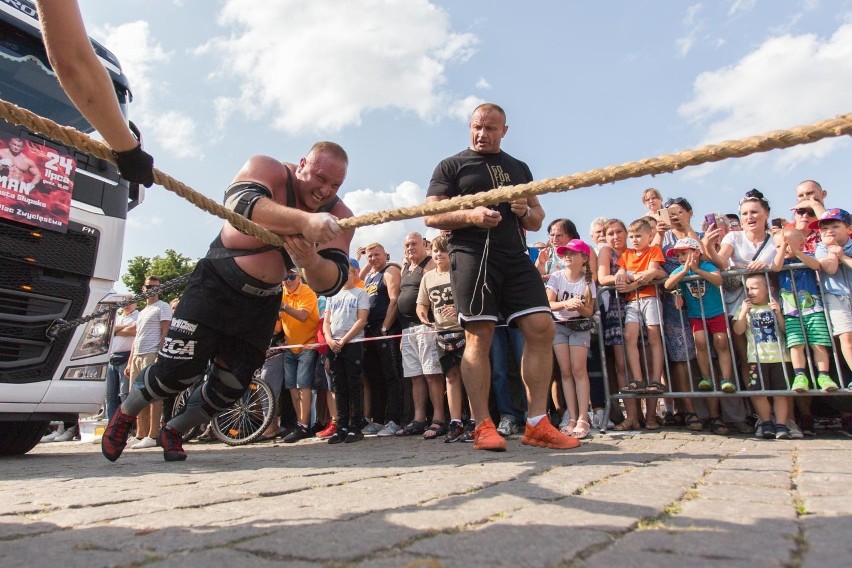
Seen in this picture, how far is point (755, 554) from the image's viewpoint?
1.42 metres

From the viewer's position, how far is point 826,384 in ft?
15.1

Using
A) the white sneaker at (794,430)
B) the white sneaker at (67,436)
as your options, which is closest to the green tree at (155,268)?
the white sneaker at (67,436)

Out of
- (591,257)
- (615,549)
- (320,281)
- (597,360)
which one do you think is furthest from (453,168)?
(615,549)

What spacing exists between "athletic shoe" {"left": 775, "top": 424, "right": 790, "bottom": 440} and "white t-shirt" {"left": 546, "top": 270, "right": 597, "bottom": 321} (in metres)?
1.76

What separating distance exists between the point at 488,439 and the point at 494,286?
1.00 m

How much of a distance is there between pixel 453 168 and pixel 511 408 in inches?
97.9

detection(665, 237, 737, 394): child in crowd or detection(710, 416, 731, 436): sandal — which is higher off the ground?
detection(665, 237, 737, 394): child in crowd

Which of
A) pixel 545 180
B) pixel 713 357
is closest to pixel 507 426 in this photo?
pixel 713 357

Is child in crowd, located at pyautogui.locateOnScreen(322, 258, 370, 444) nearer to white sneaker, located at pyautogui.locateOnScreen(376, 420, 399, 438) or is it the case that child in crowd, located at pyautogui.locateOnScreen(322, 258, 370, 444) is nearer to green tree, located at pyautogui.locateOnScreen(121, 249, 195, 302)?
white sneaker, located at pyautogui.locateOnScreen(376, 420, 399, 438)

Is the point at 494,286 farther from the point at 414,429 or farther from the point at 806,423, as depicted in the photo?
the point at 806,423

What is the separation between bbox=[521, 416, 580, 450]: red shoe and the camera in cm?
399

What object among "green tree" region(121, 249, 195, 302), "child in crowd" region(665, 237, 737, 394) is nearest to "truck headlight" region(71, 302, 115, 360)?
"child in crowd" region(665, 237, 737, 394)

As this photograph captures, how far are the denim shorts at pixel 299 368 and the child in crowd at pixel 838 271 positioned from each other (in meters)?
4.94

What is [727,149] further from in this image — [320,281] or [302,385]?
[302,385]
